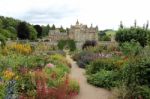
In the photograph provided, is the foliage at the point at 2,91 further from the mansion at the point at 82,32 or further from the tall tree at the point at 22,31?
the tall tree at the point at 22,31

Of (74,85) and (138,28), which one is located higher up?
(138,28)

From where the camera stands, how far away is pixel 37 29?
105 m

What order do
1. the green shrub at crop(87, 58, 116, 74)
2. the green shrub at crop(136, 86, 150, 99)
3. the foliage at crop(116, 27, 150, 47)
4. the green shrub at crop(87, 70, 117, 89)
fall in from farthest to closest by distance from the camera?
the foliage at crop(116, 27, 150, 47) → the green shrub at crop(87, 58, 116, 74) → the green shrub at crop(87, 70, 117, 89) → the green shrub at crop(136, 86, 150, 99)

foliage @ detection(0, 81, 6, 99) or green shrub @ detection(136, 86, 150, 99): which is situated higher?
foliage @ detection(0, 81, 6, 99)

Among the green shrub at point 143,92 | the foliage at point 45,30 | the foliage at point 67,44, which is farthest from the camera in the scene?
the foliage at point 45,30

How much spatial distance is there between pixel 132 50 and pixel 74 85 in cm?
826

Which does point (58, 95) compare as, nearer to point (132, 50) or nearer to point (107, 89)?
point (107, 89)

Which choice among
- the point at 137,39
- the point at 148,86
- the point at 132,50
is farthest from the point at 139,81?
the point at 137,39

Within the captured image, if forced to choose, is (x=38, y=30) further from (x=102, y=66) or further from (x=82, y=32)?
(x=102, y=66)

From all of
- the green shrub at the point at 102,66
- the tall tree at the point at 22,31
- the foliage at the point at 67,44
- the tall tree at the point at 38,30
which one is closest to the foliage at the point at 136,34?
the green shrub at the point at 102,66

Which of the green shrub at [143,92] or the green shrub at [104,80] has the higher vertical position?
the green shrub at [143,92]

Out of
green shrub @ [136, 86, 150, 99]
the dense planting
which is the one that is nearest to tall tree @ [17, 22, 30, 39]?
the dense planting

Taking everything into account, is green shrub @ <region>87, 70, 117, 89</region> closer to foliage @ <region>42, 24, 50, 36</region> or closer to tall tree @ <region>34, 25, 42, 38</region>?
tall tree @ <region>34, 25, 42, 38</region>

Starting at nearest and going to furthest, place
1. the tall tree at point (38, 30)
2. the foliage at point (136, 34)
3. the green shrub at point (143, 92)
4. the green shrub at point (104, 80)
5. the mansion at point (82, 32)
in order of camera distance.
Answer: the green shrub at point (143, 92), the green shrub at point (104, 80), the foliage at point (136, 34), the mansion at point (82, 32), the tall tree at point (38, 30)
